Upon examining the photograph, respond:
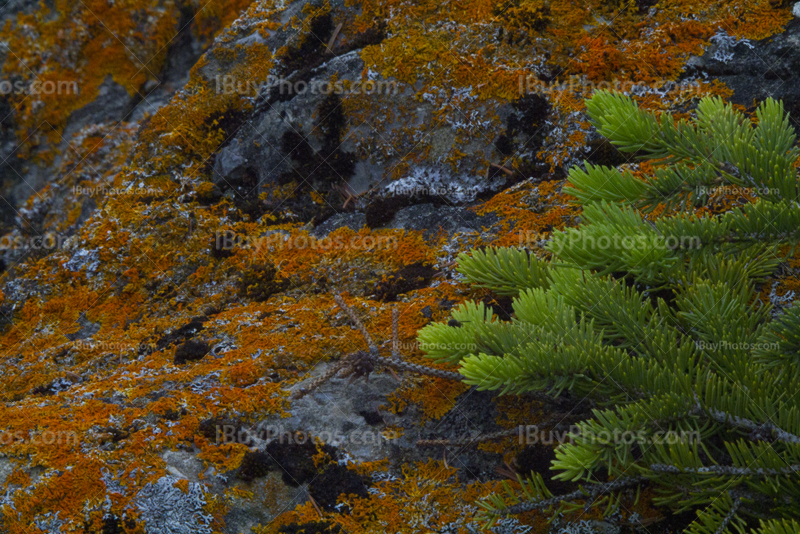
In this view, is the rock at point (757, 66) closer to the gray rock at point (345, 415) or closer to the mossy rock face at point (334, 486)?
the gray rock at point (345, 415)

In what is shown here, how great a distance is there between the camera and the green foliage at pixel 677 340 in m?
1.91

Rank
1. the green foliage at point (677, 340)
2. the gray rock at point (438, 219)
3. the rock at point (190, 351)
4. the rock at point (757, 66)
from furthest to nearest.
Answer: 1. the gray rock at point (438, 219)
2. the rock at point (757, 66)
3. the rock at point (190, 351)
4. the green foliage at point (677, 340)

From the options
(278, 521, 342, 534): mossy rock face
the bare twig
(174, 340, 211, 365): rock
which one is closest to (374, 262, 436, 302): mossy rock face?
the bare twig

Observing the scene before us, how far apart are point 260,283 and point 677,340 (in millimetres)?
2946

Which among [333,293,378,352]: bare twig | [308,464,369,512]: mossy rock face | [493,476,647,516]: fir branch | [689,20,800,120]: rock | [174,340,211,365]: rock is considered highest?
[689,20,800,120]: rock

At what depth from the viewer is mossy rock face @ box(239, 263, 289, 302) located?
4152mm

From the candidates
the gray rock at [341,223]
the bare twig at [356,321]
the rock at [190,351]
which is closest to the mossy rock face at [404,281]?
the bare twig at [356,321]

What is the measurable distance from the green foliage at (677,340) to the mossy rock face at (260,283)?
198 centimetres

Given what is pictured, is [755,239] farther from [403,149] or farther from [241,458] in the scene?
[403,149]

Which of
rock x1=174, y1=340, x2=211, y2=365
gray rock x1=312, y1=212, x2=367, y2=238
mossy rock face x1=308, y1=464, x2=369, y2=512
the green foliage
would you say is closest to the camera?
the green foliage

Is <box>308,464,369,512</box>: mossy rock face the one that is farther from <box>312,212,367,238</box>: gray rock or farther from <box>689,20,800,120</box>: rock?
<box>689,20,800,120</box>: rock

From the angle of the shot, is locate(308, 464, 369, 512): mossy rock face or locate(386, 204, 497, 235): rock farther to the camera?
locate(386, 204, 497, 235): rock

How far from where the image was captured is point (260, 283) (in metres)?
4.24

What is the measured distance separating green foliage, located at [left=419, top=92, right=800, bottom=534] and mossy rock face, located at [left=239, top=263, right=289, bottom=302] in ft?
6.49
